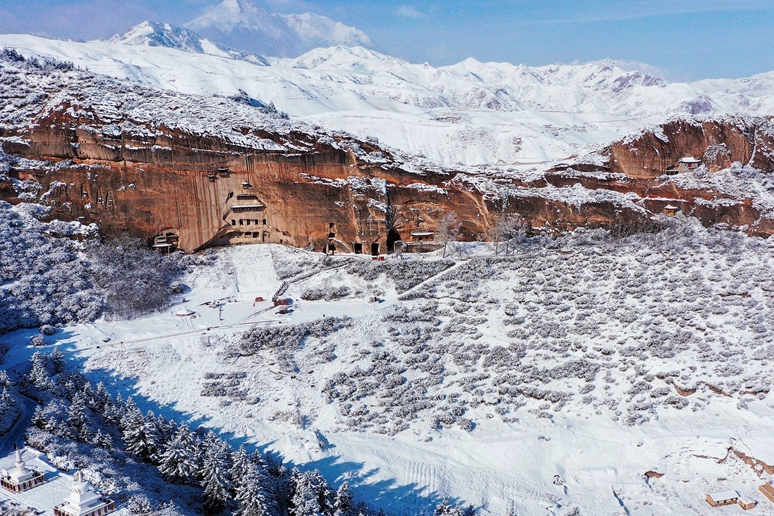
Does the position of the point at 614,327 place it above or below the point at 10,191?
below

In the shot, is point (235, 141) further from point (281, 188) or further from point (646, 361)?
point (646, 361)

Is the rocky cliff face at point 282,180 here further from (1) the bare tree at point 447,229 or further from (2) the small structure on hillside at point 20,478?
(2) the small structure on hillside at point 20,478

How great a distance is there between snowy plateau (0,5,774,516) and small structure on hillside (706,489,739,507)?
10.1 inches

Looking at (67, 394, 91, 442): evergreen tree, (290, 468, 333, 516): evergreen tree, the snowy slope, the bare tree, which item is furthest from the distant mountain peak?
(290, 468, 333, 516): evergreen tree

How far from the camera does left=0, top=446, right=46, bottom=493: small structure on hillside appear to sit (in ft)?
65.8

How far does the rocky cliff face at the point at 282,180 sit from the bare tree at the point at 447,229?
85cm

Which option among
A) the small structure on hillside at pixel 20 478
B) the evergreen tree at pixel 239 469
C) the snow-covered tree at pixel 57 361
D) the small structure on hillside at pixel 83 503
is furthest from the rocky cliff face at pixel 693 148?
the small structure on hillside at pixel 20 478

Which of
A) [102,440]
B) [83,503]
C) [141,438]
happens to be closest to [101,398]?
[102,440]

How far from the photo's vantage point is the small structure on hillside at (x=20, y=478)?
20.1 meters

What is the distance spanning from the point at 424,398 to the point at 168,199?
26703 mm

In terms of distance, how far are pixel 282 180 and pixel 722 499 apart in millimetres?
35713

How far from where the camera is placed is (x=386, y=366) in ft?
109

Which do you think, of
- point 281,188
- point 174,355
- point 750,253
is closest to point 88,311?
point 174,355

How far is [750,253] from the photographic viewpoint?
40594mm
